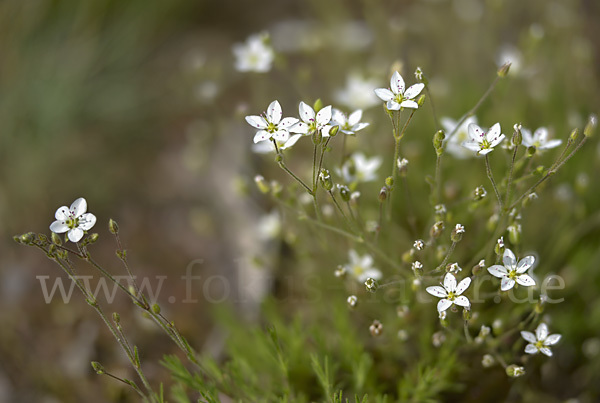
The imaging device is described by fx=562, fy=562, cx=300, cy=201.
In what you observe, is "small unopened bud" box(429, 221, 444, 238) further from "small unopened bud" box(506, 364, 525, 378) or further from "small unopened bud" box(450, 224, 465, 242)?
"small unopened bud" box(506, 364, 525, 378)

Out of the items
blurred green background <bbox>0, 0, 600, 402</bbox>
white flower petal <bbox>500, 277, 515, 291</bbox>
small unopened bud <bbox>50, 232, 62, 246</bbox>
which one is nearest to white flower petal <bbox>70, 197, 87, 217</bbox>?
small unopened bud <bbox>50, 232, 62, 246</bbox>

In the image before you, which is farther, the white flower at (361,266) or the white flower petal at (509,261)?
the white flower at (361,266)

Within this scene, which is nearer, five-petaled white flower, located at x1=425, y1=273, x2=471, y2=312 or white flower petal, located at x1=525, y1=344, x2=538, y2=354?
five-petaled white flower, located at x1=425, y1=273, x2=471, y2=312

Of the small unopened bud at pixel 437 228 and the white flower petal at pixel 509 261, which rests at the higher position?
the small unopened bud at pixel 437 228

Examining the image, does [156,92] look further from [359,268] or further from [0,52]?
[359,268]

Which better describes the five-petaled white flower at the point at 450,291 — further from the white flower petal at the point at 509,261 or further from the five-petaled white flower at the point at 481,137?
the five-petaled white flower at the point at 481,137

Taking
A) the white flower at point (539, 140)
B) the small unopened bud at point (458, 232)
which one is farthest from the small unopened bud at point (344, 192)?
the white flower at point (539, 140)

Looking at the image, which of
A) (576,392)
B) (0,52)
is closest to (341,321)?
(576,392)
